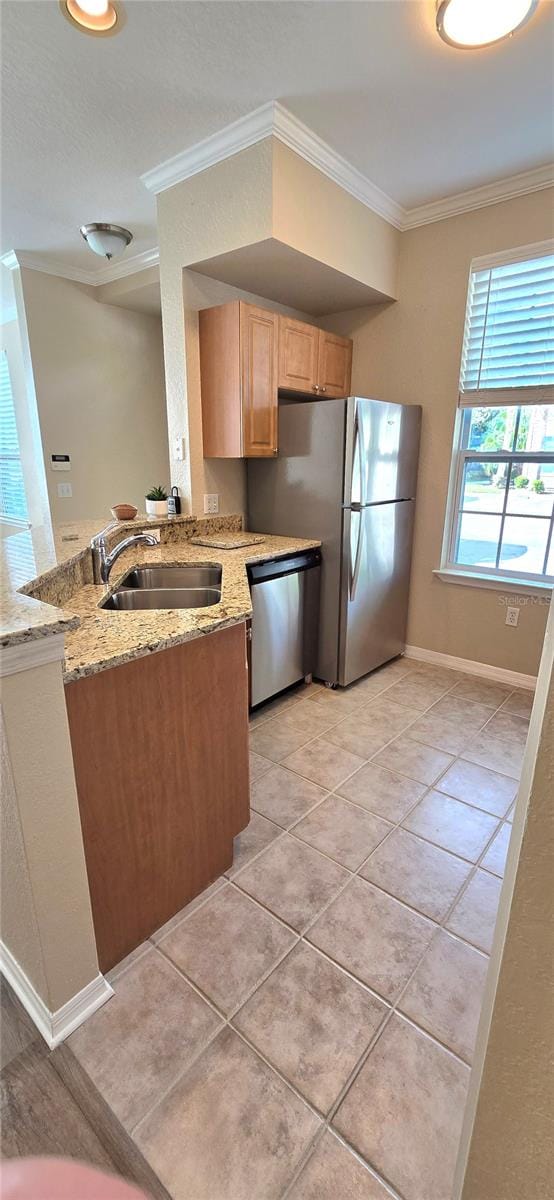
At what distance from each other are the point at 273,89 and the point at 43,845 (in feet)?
8.62

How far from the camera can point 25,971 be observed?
48.2 inches

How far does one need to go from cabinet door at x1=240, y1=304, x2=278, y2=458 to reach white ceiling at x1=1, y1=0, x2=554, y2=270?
0.74 m

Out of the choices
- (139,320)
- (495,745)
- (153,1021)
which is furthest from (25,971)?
A: (139,320)

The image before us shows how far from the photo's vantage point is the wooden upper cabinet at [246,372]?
2.50 meters

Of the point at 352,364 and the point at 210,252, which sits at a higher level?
the point at 210,252

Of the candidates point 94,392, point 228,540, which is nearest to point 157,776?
point 228,540

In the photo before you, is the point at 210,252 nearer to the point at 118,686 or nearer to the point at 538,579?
the point at 118,686

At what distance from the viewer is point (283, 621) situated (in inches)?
105

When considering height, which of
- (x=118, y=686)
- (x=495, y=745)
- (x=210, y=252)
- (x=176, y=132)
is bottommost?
(x=495, y=745)

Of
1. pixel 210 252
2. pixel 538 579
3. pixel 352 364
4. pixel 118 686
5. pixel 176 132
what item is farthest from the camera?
pixel 352 364

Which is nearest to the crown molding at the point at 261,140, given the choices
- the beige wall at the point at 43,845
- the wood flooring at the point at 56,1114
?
the beige wall at the point at 43,845

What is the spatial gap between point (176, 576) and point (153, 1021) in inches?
61.2

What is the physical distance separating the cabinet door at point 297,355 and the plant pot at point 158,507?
0.92m

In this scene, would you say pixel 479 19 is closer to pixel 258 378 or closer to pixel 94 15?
pixel 94 15
